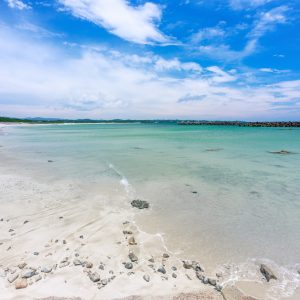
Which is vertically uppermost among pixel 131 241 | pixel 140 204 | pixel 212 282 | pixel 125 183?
pixel 212 282

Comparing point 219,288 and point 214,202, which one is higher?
point 219,288

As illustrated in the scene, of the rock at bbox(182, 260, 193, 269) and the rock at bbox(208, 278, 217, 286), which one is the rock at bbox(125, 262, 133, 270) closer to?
the rock at bbox(182, 260, 193, 269)

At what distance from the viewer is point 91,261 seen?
5.21 meters

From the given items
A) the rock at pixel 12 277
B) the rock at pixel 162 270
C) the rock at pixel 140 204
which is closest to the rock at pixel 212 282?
the rock at pixel 162 270

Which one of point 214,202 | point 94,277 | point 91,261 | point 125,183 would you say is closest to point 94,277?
point 94,277

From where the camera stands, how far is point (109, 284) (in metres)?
4.53

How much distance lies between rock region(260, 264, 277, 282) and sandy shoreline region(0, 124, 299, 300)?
12cm

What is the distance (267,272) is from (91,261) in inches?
153

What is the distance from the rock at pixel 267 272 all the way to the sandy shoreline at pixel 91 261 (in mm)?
117

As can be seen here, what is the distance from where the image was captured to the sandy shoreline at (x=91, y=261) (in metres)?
4.36

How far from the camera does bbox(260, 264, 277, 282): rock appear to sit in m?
4.89

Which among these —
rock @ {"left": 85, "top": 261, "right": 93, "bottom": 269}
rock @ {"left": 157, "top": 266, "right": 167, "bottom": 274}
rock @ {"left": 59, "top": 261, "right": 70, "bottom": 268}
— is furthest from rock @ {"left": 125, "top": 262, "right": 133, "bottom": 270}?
rock @ {"left": 59, "top": 261, "right": 70, "bottom": 268}

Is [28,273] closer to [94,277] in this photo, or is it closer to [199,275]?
[94,277]

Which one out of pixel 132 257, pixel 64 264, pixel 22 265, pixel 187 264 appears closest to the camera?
pixel 22 265
